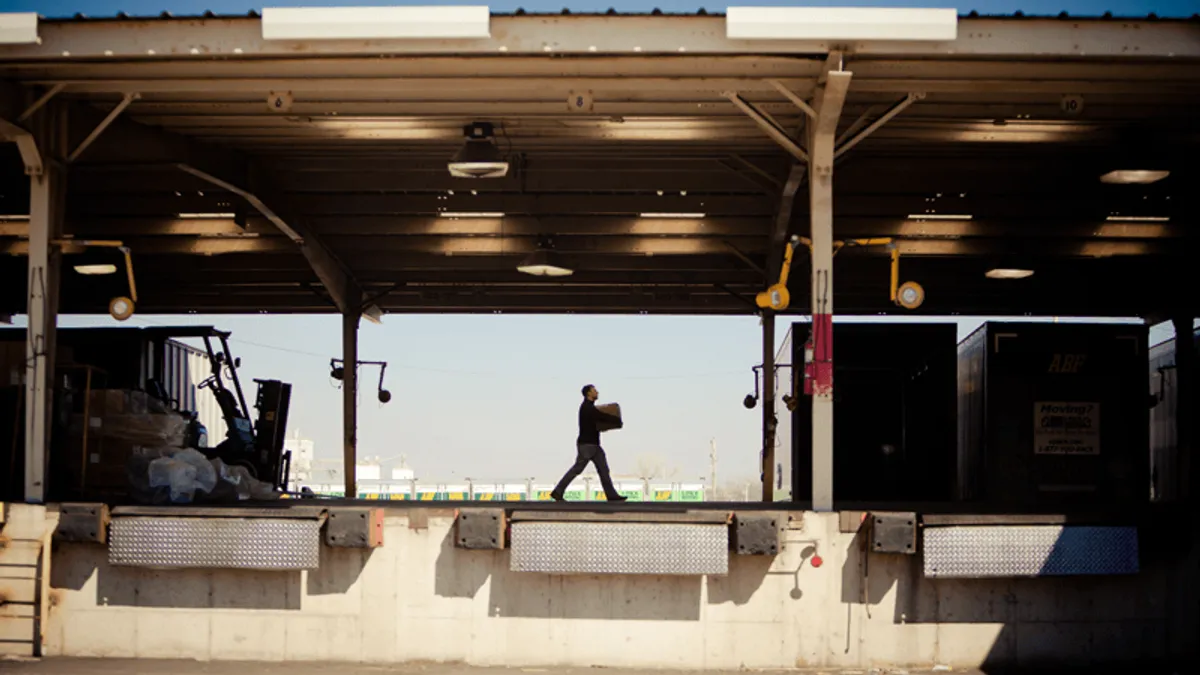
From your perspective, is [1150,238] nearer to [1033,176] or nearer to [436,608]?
[1033,176]

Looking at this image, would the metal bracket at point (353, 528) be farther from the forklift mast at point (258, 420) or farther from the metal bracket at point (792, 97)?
the forklift mast at point (258, 420)

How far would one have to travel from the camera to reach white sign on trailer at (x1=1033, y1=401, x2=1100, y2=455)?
18031 mm

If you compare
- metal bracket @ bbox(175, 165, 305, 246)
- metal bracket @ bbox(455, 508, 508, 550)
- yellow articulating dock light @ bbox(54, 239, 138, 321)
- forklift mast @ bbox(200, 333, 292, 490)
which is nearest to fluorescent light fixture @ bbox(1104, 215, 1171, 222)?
metal bracket @ bbox(175, 165, 305, 246)

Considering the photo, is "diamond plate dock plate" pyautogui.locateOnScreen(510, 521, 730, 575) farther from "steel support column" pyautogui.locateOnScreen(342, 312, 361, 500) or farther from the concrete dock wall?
"steel support column" pyautogui.locateOnScreen(342, 312, 361, 500)

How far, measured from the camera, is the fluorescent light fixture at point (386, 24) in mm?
11680

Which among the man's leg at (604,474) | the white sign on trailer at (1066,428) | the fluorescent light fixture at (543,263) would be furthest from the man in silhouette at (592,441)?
the white sign on trailer at (1066,428)

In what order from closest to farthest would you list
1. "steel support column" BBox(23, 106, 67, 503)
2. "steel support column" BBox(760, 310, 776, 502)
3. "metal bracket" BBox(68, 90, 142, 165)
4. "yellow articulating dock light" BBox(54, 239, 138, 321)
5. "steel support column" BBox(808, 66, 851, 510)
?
"steel support column" BBox(808, 66, 851, 510)
"steel support column" BBox(23, 106, 67, 503)
"yellow articulating dock light" BBox(54, 239, 138, 321)
"metal bracket" BBox(68, 90, 142, 165)
"steel support column" BBox(760, 310, 776, 502)

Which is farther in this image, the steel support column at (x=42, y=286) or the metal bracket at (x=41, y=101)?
the metal bracket at (x=41, y=101)

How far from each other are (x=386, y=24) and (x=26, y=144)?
4130mm

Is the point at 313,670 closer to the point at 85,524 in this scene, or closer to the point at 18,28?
the point at 85,524

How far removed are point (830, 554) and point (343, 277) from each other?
14.8 metres

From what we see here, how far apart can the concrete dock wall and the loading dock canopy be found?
167 inches

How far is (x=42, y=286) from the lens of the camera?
13.1 metres

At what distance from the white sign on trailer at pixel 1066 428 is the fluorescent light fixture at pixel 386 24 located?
10.1 meters
